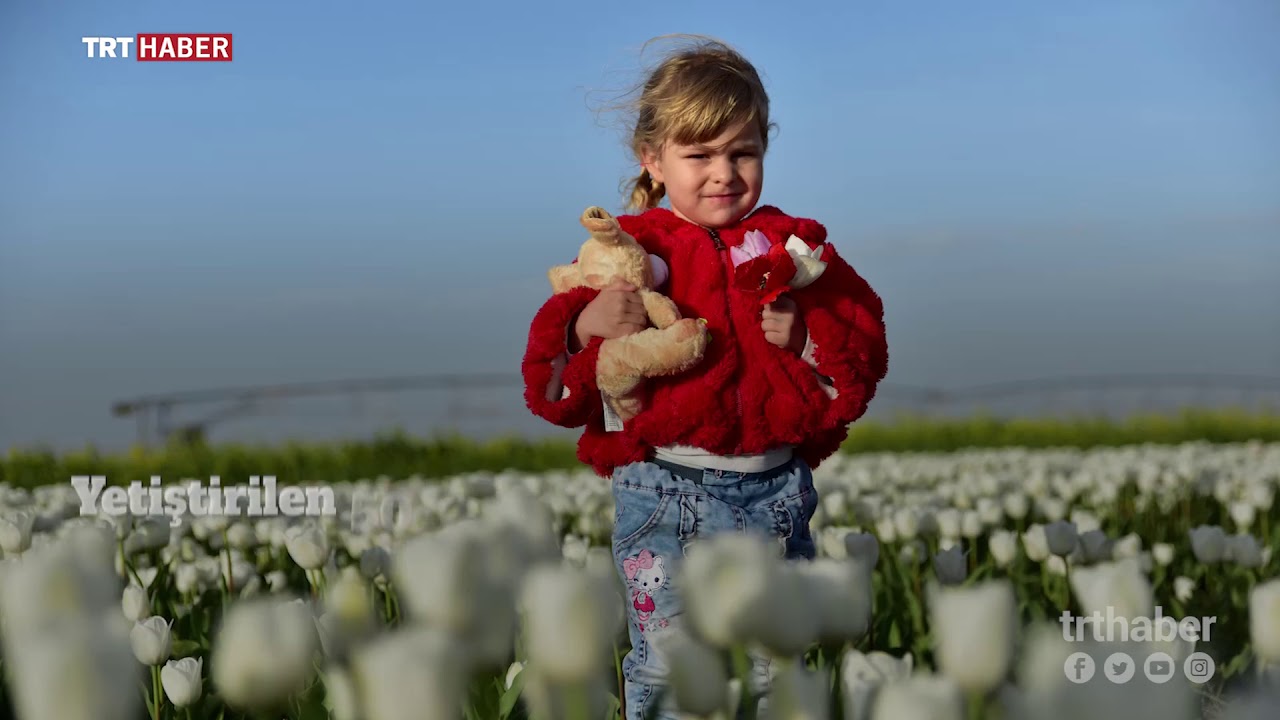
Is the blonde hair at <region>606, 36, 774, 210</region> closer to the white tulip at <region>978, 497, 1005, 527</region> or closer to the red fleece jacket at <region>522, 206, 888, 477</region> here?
the red fleece jacket at <region>522, 206, 888, 477</region>

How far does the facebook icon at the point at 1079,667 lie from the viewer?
3.15 feet

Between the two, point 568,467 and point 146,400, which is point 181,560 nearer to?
point 568,467

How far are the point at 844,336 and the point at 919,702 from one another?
183 cm

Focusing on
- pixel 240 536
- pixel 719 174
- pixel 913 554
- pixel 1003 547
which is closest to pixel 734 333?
pixel 719 174

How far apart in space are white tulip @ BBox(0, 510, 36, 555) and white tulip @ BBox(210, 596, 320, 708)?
7.83ft

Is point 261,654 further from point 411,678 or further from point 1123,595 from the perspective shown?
point 1123,595

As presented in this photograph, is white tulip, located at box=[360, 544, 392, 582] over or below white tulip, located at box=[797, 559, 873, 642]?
below

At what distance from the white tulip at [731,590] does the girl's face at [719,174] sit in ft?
5.48

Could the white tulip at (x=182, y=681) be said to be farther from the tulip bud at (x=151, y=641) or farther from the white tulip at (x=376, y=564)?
the white tulip at (x=376, y=564)

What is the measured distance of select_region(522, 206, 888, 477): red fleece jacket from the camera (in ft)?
8.71

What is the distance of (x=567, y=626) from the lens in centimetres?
99

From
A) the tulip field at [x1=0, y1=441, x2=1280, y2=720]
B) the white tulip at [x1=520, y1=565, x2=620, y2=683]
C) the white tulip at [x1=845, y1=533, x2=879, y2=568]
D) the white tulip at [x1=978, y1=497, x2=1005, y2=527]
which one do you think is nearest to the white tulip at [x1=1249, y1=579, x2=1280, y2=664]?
the tulip field at [x1=0, y1=441, x2=1280, y2=720]

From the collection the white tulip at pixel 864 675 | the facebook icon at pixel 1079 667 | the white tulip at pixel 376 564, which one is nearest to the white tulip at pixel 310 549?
the white tulip at pixel 376 564

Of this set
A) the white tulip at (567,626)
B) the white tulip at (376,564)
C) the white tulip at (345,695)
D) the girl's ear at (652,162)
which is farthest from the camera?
the white tulip at (376,564)
